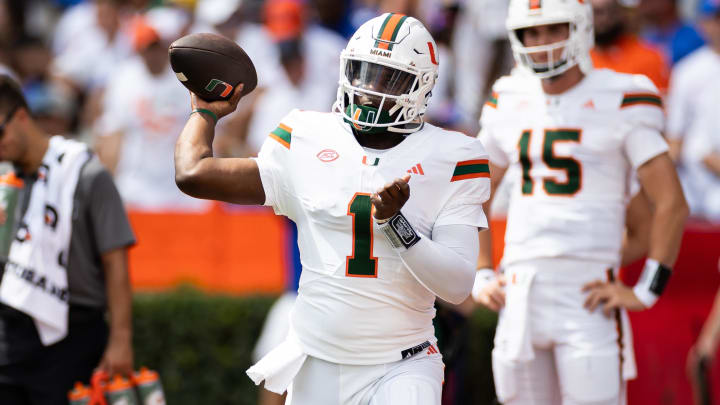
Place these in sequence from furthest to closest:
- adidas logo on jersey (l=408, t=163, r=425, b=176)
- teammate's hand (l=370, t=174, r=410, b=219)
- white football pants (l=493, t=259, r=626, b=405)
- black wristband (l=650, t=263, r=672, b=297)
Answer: black wristband (l=650, t=263, r=672, b=297), white football pants (l=493, t=259, r=626, b=405), adidas logo on jersey (l=408, t=163, r=425, b=176), teammate's hand (l=370, t=174, r=410, b=219)

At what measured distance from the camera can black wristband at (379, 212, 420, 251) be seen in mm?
3561

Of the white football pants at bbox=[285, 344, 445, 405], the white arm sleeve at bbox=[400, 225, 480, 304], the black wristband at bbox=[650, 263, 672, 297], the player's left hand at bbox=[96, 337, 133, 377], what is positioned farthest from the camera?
the player's left hand at bbox=[96, 337, 133, 377]

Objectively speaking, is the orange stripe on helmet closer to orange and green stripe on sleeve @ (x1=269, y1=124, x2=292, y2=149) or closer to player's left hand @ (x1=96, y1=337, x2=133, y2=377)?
orange and green stripe on sleeve @ (x1=269, y1=124, x2=292, y2=149)

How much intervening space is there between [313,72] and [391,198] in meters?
5.21

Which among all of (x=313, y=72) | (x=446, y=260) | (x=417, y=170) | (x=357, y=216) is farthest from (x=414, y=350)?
(x=313, y=72)

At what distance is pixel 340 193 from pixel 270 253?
3955mm

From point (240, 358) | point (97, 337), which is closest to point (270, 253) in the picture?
point (240, 358)

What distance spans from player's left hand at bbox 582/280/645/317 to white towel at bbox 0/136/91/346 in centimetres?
230

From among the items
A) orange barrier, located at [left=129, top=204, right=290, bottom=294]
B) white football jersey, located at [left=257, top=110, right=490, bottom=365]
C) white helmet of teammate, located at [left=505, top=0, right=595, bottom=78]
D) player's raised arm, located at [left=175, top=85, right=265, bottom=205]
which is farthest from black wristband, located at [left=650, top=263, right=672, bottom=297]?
orange barrier, located at [left=129, top=204, right=290, bottom=294]

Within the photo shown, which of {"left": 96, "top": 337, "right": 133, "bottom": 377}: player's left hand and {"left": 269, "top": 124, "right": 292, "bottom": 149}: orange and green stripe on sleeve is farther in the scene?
{"left": 96, "top": 337, "right": 133, "bottom": 377}: player's left hand

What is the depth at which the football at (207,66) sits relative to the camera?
381 centimetres

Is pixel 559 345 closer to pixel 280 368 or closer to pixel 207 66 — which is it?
pixel 280 368

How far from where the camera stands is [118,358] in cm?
519

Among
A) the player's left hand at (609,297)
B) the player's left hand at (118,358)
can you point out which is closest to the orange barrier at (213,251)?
the player's left hand at (118,358)
